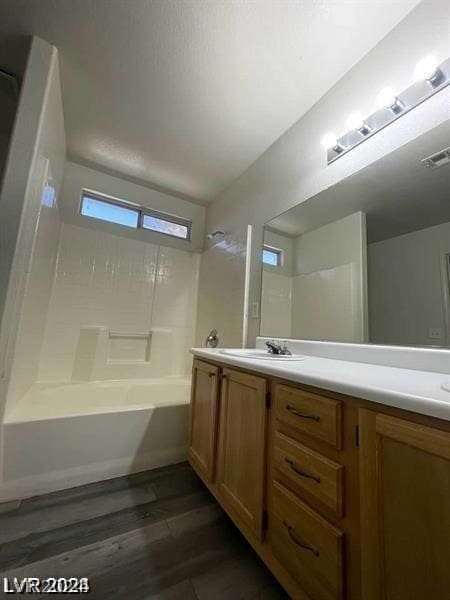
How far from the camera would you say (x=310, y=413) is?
29.8 inches

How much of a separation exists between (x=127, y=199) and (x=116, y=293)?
1.03 meters

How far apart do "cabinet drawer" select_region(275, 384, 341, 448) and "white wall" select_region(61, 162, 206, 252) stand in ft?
7.93

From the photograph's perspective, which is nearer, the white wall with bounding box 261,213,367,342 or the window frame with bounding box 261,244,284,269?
the white wall with bounding box 261,213,367,342

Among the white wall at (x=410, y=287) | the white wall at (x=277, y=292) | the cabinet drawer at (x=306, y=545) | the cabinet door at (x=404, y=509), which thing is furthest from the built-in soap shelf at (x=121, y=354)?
the cabinet door at (x=404, y=509)

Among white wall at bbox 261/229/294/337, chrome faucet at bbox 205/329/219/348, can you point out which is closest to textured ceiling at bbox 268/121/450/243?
white wall at bbox 261/229/294/337

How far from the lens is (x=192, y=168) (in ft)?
7.88

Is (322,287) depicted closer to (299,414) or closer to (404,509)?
(299,414)

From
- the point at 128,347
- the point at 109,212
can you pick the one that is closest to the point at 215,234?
the point at 109,212

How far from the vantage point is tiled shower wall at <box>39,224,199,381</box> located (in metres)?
2.31

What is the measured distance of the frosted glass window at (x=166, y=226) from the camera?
2.83m

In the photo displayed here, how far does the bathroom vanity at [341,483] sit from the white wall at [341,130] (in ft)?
3.60

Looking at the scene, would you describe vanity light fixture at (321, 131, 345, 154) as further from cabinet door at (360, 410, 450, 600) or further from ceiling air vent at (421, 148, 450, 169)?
cabinet door at (360, 410, 450, 600)

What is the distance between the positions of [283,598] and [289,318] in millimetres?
1294

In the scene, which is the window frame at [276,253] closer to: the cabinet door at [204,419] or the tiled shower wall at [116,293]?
the cabinet door at [204,419]
